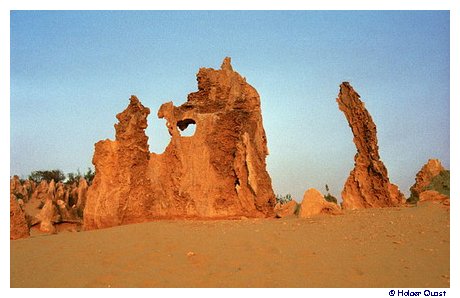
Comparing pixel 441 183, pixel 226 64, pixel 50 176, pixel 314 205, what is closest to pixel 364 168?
pixel 441 183

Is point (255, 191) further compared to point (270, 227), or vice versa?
point (255, 191)

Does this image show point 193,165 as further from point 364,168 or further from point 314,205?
point 364,168

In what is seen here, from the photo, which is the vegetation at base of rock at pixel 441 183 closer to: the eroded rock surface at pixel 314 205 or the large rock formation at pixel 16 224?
the eroded rock surface at pixel 314 205

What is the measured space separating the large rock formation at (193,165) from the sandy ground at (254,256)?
3.17 m

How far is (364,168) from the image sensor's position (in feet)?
56.7

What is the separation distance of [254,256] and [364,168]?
9835 millimetres

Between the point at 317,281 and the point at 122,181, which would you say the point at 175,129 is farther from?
the point at 317,281

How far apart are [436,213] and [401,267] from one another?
514cm

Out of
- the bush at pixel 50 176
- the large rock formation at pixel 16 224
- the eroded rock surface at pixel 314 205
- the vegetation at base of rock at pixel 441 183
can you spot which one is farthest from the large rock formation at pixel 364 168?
the bush at pixel 50 176

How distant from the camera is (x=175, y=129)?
643 inches

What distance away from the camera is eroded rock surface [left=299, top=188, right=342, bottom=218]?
44.2 ft

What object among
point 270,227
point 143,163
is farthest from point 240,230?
point 143,163

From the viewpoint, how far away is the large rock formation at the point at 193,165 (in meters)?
15.0
